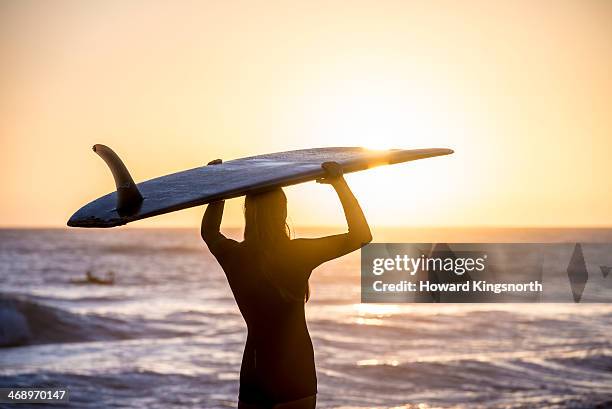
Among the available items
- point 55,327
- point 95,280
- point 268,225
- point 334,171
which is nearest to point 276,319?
point 268,225

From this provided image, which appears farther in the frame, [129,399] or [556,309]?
[556,309]

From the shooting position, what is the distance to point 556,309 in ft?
55.6

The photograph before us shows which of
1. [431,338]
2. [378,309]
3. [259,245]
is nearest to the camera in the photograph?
[259,245]

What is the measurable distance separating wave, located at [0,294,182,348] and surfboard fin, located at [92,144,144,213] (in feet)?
35.9

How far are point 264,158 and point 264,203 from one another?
0.68 m

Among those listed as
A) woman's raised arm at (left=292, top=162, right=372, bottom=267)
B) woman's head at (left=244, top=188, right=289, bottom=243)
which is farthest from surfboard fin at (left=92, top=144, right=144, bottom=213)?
woman's raised arm at (left=292, top=162, right=372, bottom=267)

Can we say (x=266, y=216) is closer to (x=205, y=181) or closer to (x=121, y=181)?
(x=205, y=181)

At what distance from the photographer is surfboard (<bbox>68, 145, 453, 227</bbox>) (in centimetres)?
242

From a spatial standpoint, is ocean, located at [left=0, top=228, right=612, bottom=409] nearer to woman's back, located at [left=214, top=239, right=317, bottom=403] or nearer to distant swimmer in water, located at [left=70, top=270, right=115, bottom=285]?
distant swimmer in water, located at [left=70, top=270, right=115, bottom=285]

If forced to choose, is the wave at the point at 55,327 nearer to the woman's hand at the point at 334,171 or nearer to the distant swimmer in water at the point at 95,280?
the distant swimmer in water at the point at 95,280

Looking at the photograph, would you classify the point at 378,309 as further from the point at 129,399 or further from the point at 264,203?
the point at 264,203

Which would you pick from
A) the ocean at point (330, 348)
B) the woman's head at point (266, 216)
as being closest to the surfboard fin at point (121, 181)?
the woman's head at point (266, 216)

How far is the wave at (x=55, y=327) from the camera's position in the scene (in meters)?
13.3

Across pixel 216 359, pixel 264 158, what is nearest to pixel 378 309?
pixel 216 359
